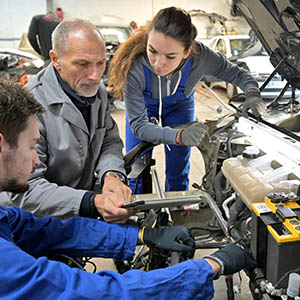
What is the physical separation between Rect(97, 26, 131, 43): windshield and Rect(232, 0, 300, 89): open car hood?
5660 mm

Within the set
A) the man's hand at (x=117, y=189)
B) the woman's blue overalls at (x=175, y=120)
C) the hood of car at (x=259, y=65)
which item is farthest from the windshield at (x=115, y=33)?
the man's hand at (x=117, y=189)

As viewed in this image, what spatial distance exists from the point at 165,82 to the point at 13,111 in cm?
120

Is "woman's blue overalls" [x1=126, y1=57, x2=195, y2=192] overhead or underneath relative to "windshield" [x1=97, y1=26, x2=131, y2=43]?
underneath

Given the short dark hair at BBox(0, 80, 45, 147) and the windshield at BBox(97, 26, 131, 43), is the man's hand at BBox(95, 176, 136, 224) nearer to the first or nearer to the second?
the short dark hair at BBox(0, 80, 45, 147)

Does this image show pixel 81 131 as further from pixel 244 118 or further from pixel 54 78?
pixel 244 118

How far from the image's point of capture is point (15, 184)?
0.92 meters

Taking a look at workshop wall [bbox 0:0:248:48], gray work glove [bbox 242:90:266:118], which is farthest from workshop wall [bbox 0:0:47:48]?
gray work glove [bbox 242:90:266:118]

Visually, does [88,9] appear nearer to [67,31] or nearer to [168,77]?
[168,77]

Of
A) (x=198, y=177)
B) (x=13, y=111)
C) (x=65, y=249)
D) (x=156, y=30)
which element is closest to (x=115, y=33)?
(x=198, y=177)

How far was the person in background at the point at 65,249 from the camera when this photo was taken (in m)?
0.72

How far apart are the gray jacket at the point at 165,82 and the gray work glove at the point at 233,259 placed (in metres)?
0.82

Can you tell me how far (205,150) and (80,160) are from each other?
0.68 m

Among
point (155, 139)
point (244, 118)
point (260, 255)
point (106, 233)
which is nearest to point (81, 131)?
point (155, 139)

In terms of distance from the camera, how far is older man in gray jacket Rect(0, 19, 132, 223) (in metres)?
1.33
